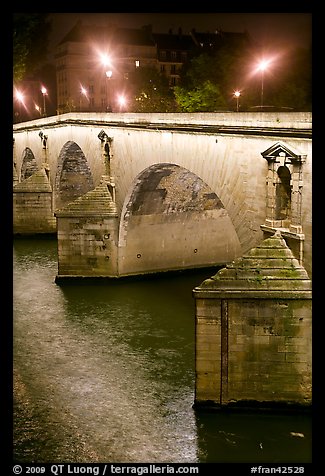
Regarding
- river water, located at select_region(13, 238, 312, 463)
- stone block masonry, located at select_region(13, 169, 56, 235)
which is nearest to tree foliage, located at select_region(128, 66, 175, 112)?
stone block masonry, located at select_region(13, 169, 56, 235)

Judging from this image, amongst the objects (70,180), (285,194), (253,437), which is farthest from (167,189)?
(253,437)

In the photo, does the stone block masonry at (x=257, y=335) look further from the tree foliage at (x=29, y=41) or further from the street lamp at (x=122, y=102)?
the tree foliage at (x=29, y=41)

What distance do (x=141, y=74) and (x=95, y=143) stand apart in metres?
25.6

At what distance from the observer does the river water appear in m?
12.0

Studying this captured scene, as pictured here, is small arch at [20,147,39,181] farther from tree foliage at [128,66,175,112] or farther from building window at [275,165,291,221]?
building window at [275,165,291,221]

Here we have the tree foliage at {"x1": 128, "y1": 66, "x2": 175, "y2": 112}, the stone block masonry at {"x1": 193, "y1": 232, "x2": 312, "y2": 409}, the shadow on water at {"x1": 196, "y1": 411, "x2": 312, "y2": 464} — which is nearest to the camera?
the shadow on water at {"x1": 196, "y1": 411, "x2": 312, "y2": 464}

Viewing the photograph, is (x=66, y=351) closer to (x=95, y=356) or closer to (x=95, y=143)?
(x=95, y=356)

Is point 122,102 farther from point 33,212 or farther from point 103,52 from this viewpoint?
point 103,52

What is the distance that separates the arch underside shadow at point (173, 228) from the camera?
24.3 metres

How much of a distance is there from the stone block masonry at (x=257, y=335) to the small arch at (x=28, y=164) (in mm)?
31392

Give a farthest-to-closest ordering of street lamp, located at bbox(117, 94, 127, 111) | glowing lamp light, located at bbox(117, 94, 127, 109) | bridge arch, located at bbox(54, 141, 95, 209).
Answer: glowing lamp light, located at bbox(117, 94, 127, 109) < street lamp, located at bbox(117, 94, 127, 111) < bridge arch, located at bbox(54, 141, 95, 209)

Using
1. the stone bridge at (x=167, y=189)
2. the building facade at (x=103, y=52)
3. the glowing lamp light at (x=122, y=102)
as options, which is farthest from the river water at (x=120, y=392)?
the building facade at (x=103, y=52)

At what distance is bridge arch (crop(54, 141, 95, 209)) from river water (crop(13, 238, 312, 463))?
12.5 metres

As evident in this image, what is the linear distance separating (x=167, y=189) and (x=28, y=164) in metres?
21.8
